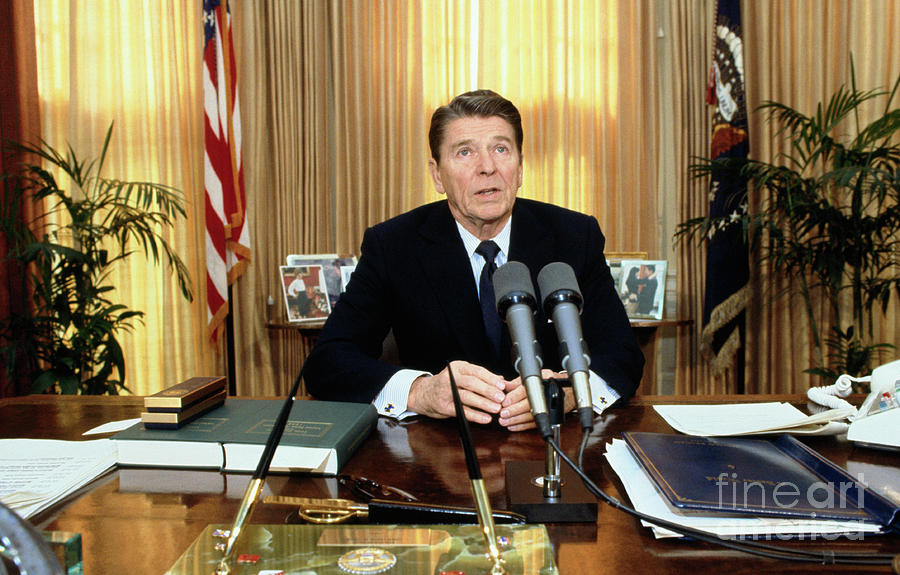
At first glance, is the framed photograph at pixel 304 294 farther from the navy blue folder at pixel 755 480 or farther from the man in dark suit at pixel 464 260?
the navy blue folder at pixel 755 480

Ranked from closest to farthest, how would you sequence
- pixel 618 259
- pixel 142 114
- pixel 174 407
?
pixel 174 407 → pixel 618 259 → pixel 142 114

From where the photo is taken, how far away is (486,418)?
1.30m

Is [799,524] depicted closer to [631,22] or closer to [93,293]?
[93,293]

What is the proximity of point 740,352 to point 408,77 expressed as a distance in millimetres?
2958

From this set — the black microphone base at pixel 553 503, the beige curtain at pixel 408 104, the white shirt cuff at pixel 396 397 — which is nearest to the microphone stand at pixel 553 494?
the black microphone base at pixel 553 503

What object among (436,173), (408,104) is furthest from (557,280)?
(408,104)

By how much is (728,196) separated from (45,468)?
12.5 feet

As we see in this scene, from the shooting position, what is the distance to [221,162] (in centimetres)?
399

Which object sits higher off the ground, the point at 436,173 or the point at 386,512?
the point at 436,173

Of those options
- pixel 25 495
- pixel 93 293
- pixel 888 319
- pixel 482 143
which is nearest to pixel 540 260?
pixel 482 143

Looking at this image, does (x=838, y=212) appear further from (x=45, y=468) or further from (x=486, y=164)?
(x=45, y=468)

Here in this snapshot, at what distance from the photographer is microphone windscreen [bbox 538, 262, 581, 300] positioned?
0.81 meters

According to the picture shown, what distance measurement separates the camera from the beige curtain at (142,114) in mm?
4203

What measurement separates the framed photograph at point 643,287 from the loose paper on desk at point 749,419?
2352mm
